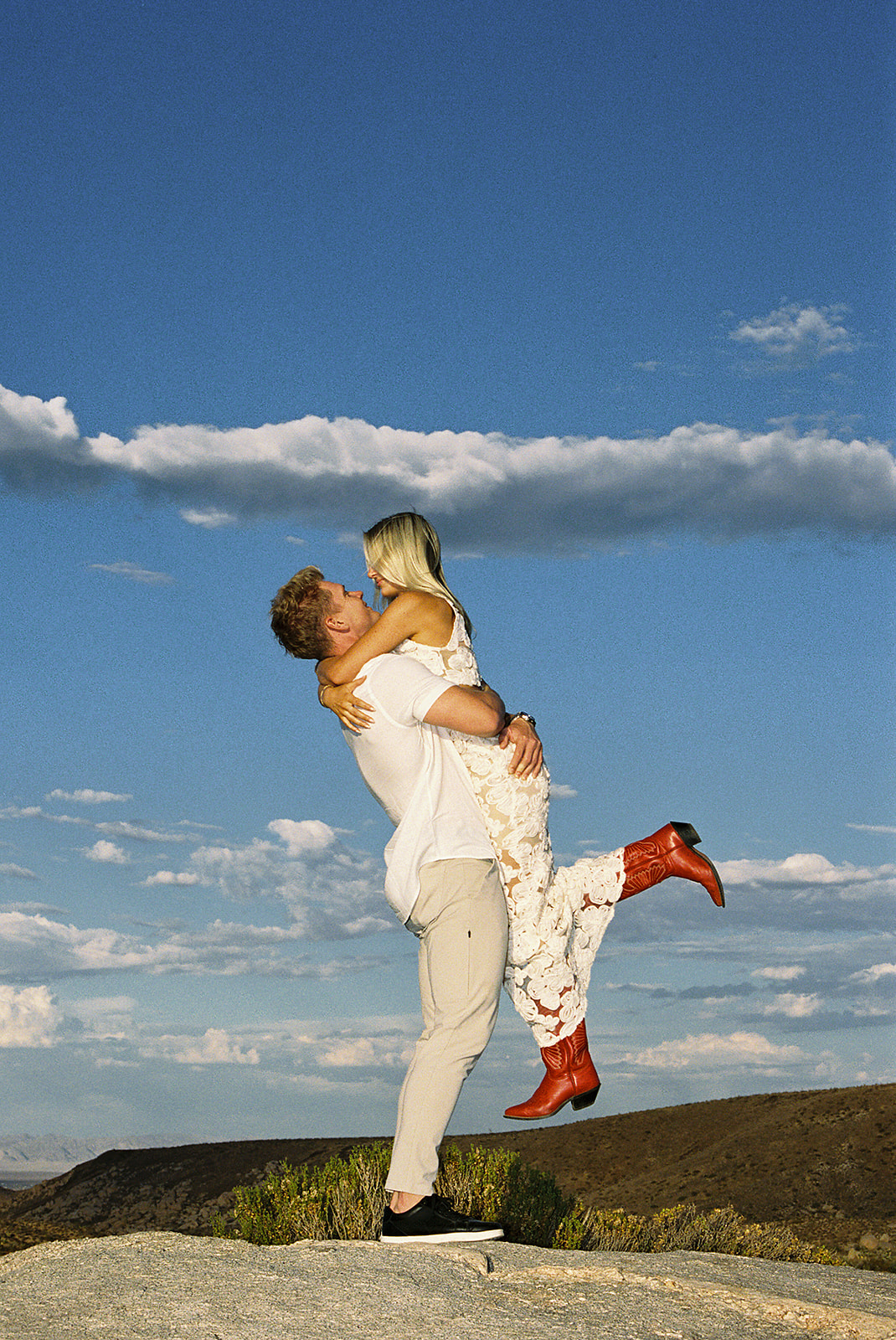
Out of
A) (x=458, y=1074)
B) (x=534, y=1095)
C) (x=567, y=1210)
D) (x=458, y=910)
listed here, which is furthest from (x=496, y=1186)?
(x=458, y=910)

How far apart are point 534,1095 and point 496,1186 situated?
1955 mm

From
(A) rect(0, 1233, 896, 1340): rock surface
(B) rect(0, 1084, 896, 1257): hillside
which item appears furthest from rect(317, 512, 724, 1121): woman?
(B) rect(0, 1084, 896, 1257): hillside

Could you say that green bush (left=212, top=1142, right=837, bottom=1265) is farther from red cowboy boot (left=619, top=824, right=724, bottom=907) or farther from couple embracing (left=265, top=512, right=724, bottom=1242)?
red cowboy boot (left=619, top=824, right=724, bottom=907)

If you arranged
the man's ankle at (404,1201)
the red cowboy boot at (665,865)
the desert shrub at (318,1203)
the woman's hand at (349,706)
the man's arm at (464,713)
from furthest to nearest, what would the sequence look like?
1. the desert shrub at (318,1203)
2. the red cowboy boot at (665,865)
3. the woman's hand at (349,706)
4. the man's ankle at (404,1201)
5. the man's arm at (464,713)

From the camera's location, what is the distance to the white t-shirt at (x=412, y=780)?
18.6 feet

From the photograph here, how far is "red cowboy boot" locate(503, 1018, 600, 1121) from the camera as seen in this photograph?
624cm

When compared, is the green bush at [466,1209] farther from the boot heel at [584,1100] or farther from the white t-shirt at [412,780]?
the white t-shirt at [412,780]

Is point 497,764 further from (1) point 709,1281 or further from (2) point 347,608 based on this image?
(1) point 709,1281

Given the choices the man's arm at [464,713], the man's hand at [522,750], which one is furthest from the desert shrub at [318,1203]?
the man's arm at [464,713]

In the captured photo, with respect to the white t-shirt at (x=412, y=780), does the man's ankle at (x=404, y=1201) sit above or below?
below

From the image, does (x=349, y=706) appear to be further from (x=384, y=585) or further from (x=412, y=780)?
(x=384, y=585)

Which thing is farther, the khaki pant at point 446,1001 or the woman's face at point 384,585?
the woman's face at point 384,585

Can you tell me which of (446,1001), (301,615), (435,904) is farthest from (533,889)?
(301,615)

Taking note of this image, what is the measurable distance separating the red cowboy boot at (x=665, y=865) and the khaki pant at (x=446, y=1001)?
114 cm
